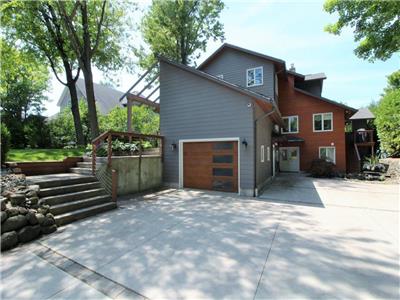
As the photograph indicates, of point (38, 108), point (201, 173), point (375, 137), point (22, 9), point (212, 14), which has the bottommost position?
point (201, 173)

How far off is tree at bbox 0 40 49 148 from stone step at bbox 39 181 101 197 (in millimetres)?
7762

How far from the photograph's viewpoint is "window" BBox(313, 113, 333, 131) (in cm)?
1427

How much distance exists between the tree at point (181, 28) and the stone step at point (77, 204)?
14.8 meters

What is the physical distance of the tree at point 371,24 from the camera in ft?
31.2

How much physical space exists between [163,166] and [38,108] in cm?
2132

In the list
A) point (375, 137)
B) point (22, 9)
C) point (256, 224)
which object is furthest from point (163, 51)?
point (375, 137)

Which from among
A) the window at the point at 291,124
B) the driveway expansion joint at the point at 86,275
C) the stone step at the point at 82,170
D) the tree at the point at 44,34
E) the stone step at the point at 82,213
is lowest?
the driveway expansion joint at the point at 86,275

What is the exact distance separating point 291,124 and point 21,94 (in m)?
25.4

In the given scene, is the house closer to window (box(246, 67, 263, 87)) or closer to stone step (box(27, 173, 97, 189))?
window (box(246, 67, 263, 87))

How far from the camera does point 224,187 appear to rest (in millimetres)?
8492

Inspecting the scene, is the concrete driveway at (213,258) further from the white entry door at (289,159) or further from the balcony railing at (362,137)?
the balcony railing at (362,137)

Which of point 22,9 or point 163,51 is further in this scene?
point 163,51

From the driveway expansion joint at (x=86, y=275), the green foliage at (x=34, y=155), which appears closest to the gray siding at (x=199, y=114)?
the green foliage at (x=34, y=155)

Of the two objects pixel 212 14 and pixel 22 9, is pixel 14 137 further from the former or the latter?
pixel 212 14
